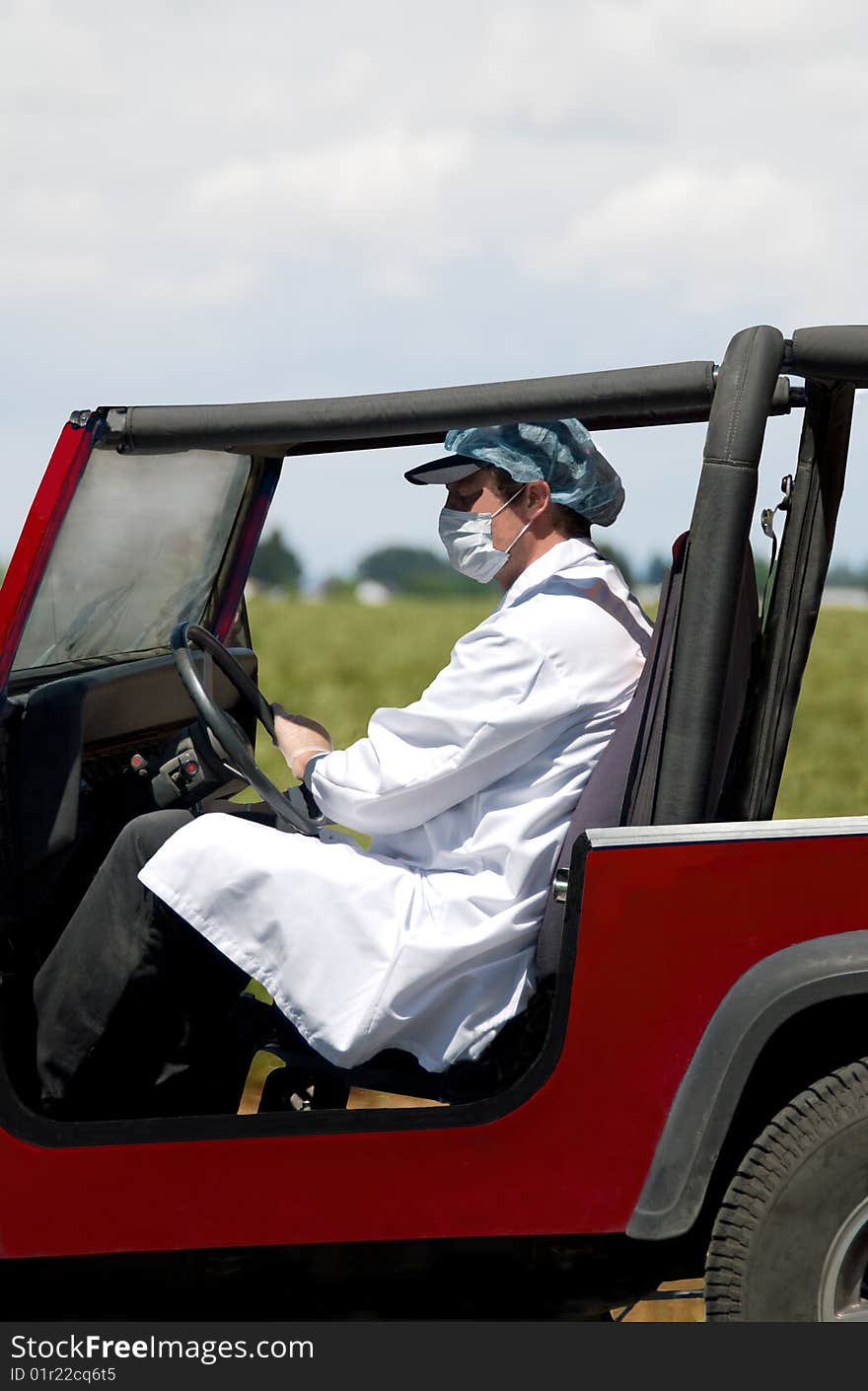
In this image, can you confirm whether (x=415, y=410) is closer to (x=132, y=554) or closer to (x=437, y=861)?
(x=437, y=861)

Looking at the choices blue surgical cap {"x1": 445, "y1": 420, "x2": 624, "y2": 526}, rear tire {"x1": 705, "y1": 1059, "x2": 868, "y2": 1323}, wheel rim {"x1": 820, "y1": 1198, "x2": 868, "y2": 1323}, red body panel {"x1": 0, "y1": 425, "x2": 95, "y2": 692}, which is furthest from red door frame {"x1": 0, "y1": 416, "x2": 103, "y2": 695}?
wheel rim {"x1": 820, "y1": 1198, "x2": 868, "y2": 1323}

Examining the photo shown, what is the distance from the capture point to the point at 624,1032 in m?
2.08

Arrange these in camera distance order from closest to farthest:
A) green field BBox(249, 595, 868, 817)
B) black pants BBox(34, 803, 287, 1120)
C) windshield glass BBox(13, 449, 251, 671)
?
1. black pants BBox(34, 803, 287, 1120)
2. windshield glass BBox(13, 449, 251, 671)
3. green field BBox(249, 595, 868, 817)

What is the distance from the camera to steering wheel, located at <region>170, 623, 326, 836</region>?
2529mm

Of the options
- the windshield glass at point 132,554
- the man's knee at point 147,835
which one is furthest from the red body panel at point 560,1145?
the windshield glass at point 132,554

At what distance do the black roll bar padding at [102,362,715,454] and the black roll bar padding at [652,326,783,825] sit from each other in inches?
2.3

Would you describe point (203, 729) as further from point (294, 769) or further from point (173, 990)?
point (173, 990)

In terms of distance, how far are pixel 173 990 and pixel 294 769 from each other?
0.44 meters

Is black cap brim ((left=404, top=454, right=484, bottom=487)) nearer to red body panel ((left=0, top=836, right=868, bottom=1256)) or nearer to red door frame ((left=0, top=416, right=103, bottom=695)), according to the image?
red door frame ((left=0, top=416, right=103, bottom=695))

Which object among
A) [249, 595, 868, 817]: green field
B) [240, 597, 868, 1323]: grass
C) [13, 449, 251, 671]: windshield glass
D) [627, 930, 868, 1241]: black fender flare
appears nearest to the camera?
[627, 930, 868, 1241]: black fender flare

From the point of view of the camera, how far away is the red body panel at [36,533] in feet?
7.34

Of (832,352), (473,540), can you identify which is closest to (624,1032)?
(473,540)
